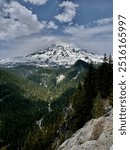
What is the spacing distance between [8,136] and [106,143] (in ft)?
559

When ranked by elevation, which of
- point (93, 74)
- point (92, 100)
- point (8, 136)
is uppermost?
point (93, 74)

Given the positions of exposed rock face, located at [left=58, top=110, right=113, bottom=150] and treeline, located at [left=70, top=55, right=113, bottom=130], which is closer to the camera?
exposed rock face, located at [left=58, top=110, right=113, bottom=150]

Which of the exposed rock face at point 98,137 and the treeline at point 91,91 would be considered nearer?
the exposed rock face at point 98,137

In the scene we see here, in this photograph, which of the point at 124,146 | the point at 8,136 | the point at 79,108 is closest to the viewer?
the point at 124,146

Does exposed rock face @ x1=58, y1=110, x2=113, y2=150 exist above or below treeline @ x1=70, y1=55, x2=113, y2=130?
below

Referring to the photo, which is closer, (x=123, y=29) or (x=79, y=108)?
(x=123, y=29)

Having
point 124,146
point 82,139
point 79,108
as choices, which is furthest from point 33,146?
point 124,146

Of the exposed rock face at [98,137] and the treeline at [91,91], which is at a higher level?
the treeline at [91,91]

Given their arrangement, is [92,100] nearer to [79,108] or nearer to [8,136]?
[79,108]

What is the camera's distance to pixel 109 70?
255ft

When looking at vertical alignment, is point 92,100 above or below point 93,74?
below

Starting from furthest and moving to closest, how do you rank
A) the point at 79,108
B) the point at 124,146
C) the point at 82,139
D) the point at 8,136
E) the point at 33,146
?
the point at 8,136 < the point at 33,146 < the point at 79,108 < the point at 82,139 < the point at 124,146

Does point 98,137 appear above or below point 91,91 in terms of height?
below

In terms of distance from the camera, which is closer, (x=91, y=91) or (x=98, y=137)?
(x=98, y=137)
